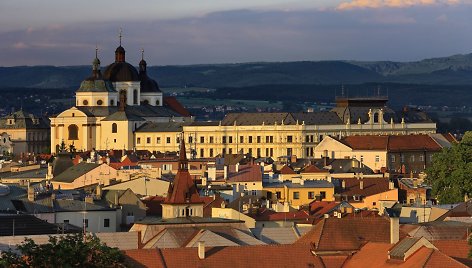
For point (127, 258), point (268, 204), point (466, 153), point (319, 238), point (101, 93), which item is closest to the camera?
point (127, 258)

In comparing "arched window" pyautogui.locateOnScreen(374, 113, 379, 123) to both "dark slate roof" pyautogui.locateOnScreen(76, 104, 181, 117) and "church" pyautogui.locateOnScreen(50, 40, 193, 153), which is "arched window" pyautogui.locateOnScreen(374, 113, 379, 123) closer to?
"church" pyautogui.locateOnScreen(50, 40, 193, 153)

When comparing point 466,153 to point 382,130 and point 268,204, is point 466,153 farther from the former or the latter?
point 382,130

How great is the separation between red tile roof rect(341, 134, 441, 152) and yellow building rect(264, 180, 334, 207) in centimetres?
4838

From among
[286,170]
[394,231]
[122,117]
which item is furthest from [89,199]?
[122,117]

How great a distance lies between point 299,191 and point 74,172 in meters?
16.6

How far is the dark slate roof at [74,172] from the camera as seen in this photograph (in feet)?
366

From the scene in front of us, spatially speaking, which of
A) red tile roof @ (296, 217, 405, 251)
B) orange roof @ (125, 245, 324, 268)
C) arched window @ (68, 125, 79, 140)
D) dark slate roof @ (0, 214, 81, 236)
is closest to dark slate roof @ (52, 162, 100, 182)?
dark slate roof @ (0, 214, 81, 236)

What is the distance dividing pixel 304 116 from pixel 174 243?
127 meters

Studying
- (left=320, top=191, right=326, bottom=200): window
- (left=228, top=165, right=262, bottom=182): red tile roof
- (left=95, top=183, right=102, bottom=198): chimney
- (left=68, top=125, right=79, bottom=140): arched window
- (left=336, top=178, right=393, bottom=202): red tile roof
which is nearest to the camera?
(left=95, top=183, right=102, bottom=198): chimney

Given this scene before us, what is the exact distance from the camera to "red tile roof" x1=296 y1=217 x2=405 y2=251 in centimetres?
5922

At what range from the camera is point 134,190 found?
316 feet

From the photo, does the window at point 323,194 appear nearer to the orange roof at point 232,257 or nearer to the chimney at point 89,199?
the chimney at point 89,199

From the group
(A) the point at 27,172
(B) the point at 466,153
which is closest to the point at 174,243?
(B) the point at 466,153

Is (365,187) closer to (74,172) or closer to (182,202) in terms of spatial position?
(74,172)
